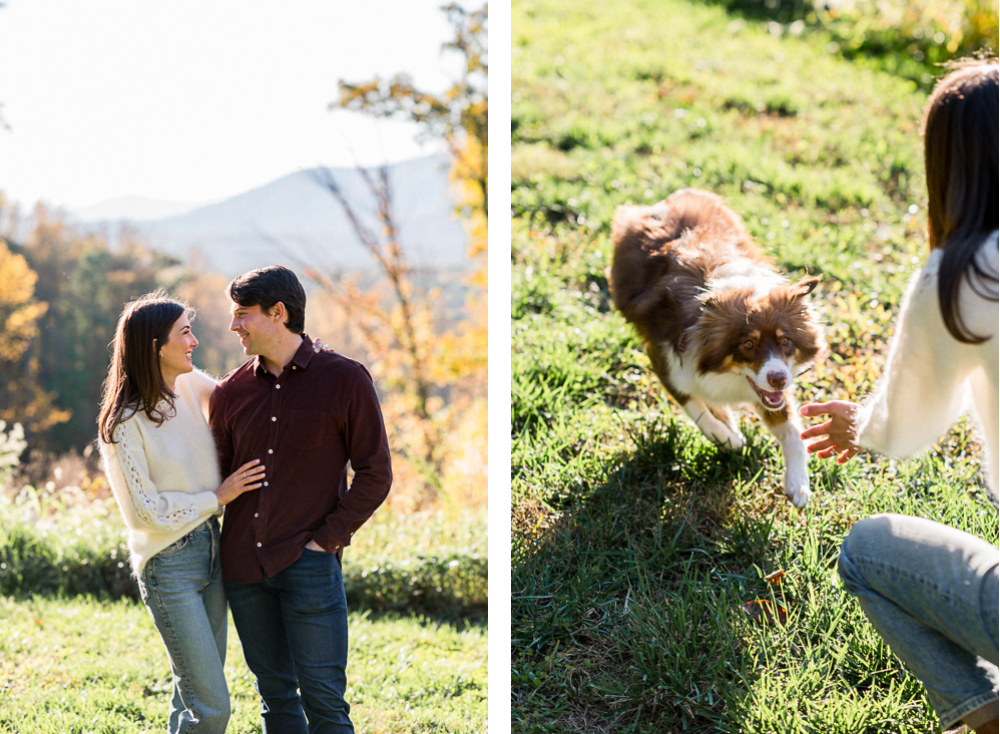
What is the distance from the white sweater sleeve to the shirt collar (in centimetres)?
37

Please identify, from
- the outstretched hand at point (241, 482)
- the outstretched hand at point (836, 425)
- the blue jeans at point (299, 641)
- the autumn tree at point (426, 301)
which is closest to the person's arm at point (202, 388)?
the outstretched hand at point (241, 482)

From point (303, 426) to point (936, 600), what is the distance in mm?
1626

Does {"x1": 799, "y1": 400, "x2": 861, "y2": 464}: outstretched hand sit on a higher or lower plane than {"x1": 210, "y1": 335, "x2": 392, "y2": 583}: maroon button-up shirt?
higher

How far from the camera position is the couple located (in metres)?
2.12

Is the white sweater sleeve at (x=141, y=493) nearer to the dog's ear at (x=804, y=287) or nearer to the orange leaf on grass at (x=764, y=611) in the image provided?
the orange leaf on grass at (x=764, y=611)

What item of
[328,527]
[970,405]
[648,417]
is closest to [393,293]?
[648,417]

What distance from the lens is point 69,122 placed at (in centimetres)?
579

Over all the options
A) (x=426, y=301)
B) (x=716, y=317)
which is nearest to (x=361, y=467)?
(x=716, y=317)

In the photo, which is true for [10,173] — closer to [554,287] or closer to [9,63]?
[9,63]

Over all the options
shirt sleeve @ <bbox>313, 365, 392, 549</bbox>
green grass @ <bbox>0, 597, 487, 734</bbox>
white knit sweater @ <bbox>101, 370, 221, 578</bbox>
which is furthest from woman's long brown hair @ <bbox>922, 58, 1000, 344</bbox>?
green grass @ <bbox>0, 597, 487, 734</bbox>

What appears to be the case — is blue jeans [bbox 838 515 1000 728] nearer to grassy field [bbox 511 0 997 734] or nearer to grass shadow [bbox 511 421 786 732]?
grassy field [bbox 511 0 997 734]

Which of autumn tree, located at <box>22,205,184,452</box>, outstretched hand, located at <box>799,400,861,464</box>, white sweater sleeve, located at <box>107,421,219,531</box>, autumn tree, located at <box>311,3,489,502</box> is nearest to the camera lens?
outstretched hand, located at <box>799,400,861,464</box>

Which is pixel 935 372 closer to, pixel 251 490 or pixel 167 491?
pixel 251 490

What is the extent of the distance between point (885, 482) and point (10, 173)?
6.46 metres
